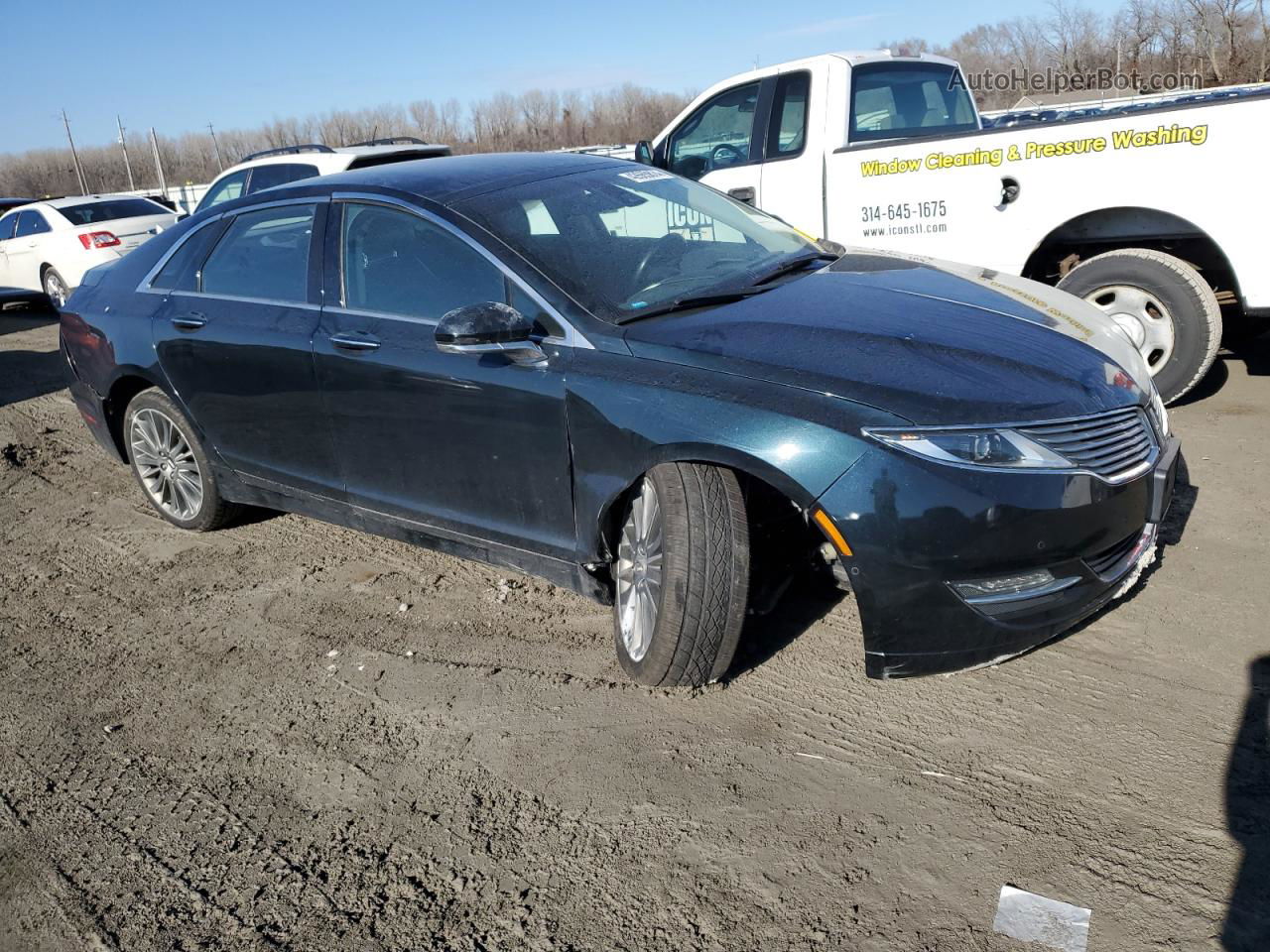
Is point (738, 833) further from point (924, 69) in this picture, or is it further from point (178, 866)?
point (924, 69)

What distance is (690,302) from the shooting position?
3.58 metres

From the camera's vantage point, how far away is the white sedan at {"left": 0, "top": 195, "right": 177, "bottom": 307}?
13000 mm

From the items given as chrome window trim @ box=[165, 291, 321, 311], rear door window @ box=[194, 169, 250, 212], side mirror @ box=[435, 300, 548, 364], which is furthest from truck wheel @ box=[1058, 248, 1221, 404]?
rear door window @ box=[194, 169, 250, 212]

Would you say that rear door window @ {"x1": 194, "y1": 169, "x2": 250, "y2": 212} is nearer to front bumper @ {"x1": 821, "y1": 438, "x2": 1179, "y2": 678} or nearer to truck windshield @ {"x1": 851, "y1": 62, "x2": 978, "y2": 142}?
truck windshield @ {"x1": 851, "y1": 62, "x2": 978, "y2": 142}

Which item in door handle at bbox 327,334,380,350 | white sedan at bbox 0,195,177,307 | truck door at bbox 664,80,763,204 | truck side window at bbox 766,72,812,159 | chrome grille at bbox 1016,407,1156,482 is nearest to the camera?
chrome grille at bbox 1016,407,1156,482

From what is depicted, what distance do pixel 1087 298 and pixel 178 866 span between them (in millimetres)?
5116

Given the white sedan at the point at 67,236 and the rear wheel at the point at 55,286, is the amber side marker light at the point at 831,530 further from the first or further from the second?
the rear wheel at the point at 55,286

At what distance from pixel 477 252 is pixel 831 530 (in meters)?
1.65

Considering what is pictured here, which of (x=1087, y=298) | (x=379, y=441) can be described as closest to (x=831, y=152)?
(x=1087, y=298)

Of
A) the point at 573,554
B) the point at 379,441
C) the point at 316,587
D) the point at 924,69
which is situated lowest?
the point at 316,587

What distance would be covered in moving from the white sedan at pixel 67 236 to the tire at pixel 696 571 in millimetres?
11780

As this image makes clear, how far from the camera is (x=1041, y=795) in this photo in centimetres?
282

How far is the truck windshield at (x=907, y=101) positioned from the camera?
282 inches

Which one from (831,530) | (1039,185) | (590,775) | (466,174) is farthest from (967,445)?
(1039,185)
